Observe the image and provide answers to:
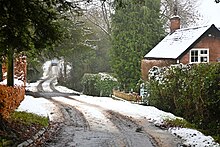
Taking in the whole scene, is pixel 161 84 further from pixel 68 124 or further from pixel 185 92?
pixel 68 124

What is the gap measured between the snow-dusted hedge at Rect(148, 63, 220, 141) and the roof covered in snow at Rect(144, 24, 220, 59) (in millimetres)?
8132

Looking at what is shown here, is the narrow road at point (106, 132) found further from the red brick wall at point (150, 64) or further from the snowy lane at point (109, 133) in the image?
the red brick wall at point (150, 64)

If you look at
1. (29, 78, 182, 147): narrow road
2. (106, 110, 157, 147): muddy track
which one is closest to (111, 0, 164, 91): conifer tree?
(106, 110, 157, 147): muddy track

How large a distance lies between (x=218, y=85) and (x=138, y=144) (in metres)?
4.34

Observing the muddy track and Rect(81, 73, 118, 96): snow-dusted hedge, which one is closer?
the muddy track

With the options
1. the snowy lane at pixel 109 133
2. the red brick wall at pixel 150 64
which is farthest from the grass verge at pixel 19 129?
the red brick wall at pixel 150 64

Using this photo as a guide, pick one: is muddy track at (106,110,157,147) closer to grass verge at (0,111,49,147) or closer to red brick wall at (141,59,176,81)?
grass verge at (0,111,49,147)

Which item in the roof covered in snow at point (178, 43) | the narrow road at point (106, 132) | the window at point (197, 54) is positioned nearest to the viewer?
the narrow road at point (106, 132)

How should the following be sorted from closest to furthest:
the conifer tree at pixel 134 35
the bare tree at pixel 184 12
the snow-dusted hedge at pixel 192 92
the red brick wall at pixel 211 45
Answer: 1. the snow-dusted hedge at pixel 192 92
2. the red brick wall at pixel 211 45
3. the conifer tree at pixel 134 35
4. the bare tree at pixel 184 12

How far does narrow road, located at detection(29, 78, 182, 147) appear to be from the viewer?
32.5ft

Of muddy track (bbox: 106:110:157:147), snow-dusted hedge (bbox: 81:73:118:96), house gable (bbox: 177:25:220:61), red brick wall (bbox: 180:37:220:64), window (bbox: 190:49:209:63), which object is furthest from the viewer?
snow-dusted hedge (bbox: 81:73:118:96)

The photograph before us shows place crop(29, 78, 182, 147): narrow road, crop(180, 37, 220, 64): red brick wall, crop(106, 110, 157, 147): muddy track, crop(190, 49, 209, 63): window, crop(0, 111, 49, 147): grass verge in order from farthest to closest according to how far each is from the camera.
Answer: crop(180, 37, 220, 64): red brick wall
crop(190, 49, 209, 63): window
crop(106, 110, 157, 147): muddy track
crop(29, 78, 182, 147): narrow road
crop(0, 111, 49, 147): grass verge

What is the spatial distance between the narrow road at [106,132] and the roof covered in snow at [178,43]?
11.8m

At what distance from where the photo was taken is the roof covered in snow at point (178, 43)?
26391mm
